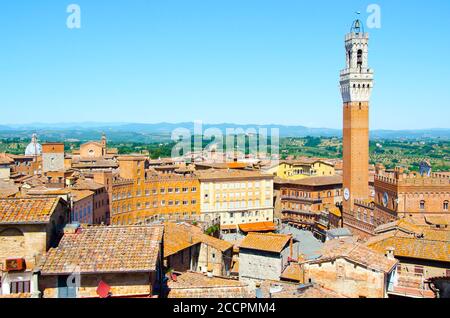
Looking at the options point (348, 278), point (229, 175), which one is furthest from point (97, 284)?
point (229, 175)

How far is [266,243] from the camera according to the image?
32156 mm

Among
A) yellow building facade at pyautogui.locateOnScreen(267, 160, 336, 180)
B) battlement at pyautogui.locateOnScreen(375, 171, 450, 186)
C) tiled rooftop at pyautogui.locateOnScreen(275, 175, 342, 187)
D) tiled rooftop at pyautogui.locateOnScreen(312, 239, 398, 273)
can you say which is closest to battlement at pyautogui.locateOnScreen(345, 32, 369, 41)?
battlement at pyautogui.locateOnScreen(375, 171, 450, 186)

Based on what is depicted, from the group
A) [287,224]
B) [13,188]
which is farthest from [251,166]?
[13,188]

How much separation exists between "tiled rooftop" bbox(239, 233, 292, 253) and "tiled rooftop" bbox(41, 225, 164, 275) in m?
15.7

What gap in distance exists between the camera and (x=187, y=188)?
68125mm

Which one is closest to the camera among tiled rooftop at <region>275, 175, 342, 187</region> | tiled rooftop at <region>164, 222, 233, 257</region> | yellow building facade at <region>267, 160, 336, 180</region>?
tiled rooftop at <region>164, 222, 233, 257</region>

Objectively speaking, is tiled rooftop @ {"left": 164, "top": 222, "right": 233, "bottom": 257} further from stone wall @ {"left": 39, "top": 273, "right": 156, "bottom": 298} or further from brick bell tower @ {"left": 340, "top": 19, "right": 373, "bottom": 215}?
brick bell tower @ {"left": 340, "top": 19, "right": 373, "bottom": 215}

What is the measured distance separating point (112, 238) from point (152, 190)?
50.0 meters

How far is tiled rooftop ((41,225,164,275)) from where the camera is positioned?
48.3ft

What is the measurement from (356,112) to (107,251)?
4824 centimetres

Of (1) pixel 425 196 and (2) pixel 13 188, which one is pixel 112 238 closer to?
(2) pixel 13 188

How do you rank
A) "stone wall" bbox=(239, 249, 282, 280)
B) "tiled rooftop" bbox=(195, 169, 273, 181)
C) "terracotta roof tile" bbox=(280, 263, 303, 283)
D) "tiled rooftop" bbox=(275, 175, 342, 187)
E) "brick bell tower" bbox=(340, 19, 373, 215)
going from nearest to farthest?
"terracotta roof tile" bbox=(280, 263, 303, 283)
"stone wall" bbox=(239, 249, 282, 280)
"brick bell tower" bbox=(340, 19, 373, 215)
"tiled rooftop" bbox=(195, 169, 273, 181)
"tiled rooftop" bbox=(275, 175, 342, 187)

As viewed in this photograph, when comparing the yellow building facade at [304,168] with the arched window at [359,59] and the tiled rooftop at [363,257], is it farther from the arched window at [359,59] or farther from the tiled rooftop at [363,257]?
the tiled rooftop at [363,257]
